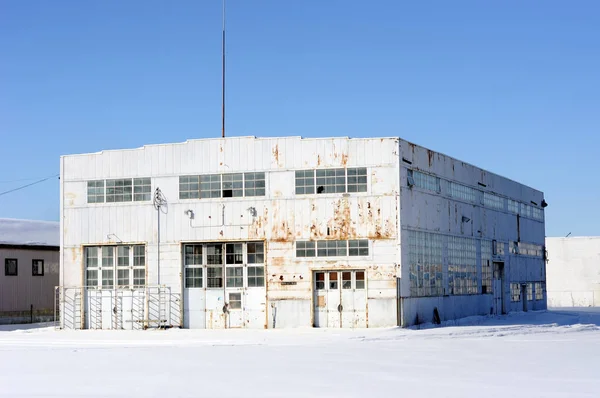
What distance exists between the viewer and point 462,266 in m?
48.2

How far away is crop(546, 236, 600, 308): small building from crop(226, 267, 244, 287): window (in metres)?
45.7

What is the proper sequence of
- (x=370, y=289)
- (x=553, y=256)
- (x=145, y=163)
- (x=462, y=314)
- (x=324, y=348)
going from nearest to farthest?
(x=324, y=348) → (x=370, y=289) → (x=145, y=163) → (x=462, y=314) → (x=553, y=256)

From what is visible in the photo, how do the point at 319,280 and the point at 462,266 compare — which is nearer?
the point at 319,280

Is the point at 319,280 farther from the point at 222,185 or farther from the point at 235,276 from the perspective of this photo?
the point at 222,185

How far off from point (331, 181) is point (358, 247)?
10.5ft

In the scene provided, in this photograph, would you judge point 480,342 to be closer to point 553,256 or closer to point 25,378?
point 25,378

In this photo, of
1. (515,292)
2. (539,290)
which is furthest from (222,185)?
(539,290)

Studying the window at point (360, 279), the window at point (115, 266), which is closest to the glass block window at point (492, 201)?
the window at point (360, 279)

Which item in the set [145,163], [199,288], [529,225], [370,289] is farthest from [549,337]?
[529,225]

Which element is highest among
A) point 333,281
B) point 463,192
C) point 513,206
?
point 463,192

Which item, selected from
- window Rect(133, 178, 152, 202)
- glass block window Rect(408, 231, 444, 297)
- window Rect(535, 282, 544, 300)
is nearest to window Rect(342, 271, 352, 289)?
glass block window Rect(408, 231, 444, 297)

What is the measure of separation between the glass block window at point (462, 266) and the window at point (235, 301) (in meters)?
10.9

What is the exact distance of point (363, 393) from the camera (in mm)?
19344

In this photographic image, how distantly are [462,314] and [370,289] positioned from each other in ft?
29.6
